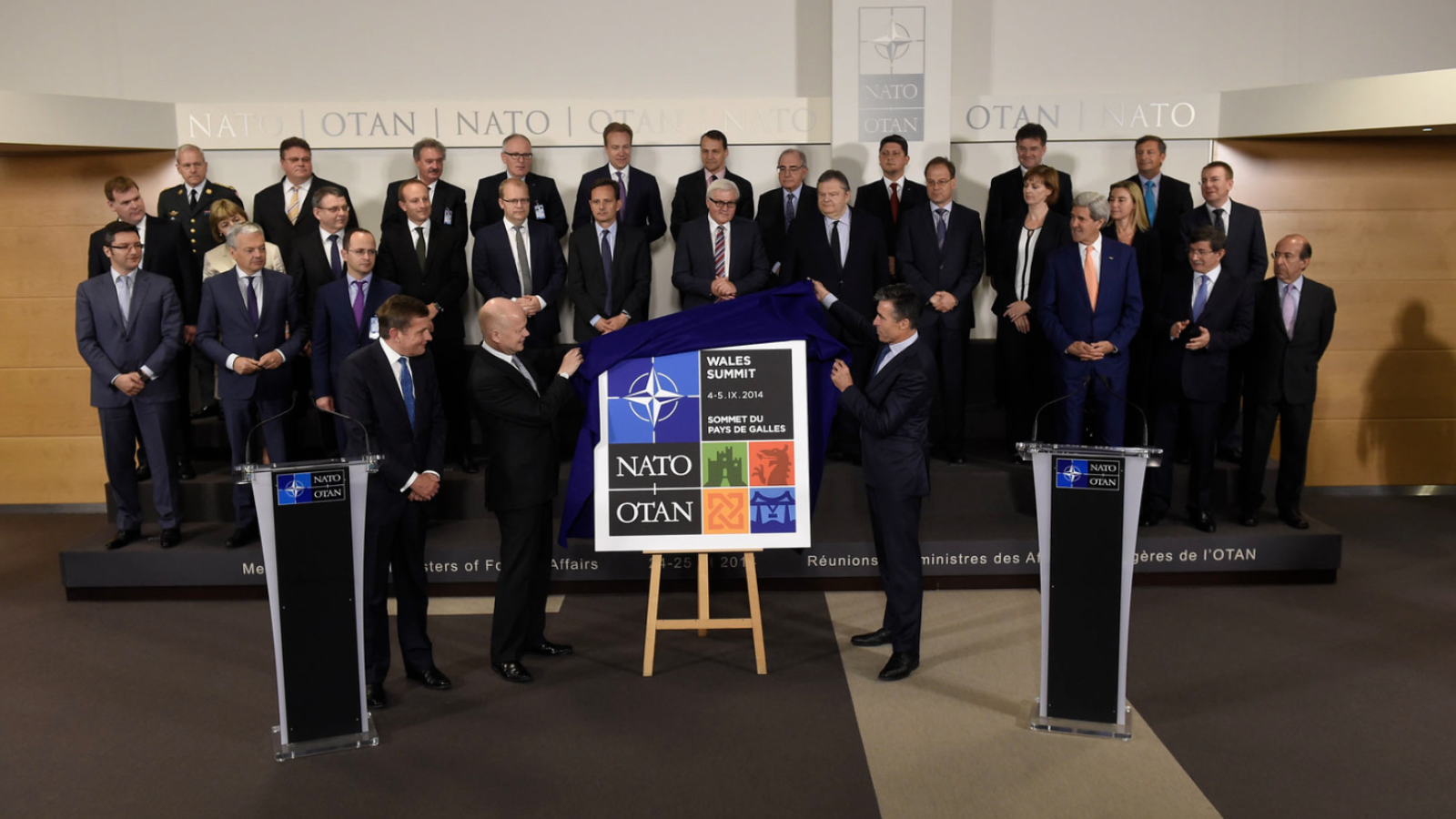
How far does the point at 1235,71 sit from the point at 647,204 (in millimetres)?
4525

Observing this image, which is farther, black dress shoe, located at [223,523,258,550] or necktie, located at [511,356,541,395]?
black dress shoe, located at [223,523,258,550]

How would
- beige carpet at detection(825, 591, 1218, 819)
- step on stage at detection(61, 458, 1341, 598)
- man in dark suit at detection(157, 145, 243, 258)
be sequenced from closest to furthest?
1. beige carpet at detection(825, 591, 1218, 819)
2. step on stage at detection(61, 458, 1341, 598)
3. man in dark suit at detection(157, 145, 243, 258)

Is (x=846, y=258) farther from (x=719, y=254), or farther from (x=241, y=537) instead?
(x=241, y=537)

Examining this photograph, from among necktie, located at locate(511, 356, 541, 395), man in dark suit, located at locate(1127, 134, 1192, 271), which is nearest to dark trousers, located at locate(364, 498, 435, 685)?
necktie, located at locate(511, 356, 541, 395)

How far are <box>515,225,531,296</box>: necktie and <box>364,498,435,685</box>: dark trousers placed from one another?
2.08 m

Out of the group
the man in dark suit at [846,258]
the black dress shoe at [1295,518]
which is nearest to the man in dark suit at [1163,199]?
the black dress shoe at [1295,518]

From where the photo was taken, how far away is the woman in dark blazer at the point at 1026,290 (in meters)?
6.27

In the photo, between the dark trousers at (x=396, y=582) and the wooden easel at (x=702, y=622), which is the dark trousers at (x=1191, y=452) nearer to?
the wooden easel at (x=702, y=622)

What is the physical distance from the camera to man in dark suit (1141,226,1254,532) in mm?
5918

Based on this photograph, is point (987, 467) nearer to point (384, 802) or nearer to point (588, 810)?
point (588, 810)

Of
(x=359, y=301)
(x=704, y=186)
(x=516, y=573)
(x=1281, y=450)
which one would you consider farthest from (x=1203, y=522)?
(x=359, y=301)

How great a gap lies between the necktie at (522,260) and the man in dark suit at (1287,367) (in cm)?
427

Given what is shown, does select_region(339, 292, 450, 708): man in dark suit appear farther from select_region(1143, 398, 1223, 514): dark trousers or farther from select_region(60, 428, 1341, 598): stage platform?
select_region(1143, 398, 1223, 514): dark trousers

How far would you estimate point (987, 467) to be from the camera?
6.39 meters
